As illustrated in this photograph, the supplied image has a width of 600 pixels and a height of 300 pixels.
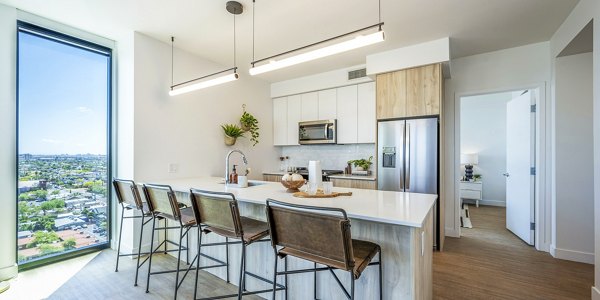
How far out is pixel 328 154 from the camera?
4961mm

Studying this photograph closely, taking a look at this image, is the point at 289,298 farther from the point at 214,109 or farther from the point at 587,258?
the point at 587,258

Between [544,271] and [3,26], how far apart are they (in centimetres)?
601

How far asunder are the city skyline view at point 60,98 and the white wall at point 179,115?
0.60 metres

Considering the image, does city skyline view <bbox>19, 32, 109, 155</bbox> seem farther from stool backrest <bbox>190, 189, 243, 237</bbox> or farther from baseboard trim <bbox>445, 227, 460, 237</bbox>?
baseboard trim <bbox>445, 227, 460, 237</bbox>

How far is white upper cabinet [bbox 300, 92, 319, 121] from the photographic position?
188 inches

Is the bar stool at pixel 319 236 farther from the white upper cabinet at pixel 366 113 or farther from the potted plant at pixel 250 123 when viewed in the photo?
the potted plant at pixel 250 123

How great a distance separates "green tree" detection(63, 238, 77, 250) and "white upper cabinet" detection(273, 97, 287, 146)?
3300 mm

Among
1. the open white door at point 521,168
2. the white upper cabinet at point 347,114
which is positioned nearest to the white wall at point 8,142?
the white upper cabinet at point 347,114

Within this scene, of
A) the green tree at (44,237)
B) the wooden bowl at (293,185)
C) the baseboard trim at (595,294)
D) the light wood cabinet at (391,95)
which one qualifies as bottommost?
the baseboard trim at (595,294)

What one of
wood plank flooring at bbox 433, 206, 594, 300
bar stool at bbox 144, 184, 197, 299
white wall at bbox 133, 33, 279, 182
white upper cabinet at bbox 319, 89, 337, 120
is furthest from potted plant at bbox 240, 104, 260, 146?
wood plank flooring at bbox 433, 206, 594, 300

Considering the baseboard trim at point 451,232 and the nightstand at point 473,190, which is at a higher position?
the nightstand at point 473,190

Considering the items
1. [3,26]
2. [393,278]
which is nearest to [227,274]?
[393,278]

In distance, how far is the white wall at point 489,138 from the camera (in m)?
6.16

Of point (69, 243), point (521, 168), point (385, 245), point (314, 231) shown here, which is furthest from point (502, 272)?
point (69, 243)
